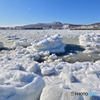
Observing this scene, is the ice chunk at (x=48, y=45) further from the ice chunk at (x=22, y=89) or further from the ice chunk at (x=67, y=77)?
the ice chunk at (x=22, y=89)

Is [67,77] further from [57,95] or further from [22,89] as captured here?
[22,89]

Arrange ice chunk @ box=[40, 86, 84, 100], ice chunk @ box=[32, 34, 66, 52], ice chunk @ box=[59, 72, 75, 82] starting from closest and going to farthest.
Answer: ice chunk @ box=[40, 86, 84, 100] → ice chunk @ box=[59, 72, 75, 82] → ice chunk @ box=[32, 34, 66, 52]

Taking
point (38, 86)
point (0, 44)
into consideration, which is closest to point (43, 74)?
point (38, 86)

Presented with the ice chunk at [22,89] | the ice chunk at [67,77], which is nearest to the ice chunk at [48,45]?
the ice chunk at [67,77]

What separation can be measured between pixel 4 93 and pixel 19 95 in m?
0.21

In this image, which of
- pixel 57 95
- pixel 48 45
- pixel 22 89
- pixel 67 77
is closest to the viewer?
pixel 57 95

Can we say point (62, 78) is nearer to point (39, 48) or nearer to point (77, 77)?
point (77, 77)

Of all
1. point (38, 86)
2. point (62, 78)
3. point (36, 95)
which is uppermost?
point (38, 86)

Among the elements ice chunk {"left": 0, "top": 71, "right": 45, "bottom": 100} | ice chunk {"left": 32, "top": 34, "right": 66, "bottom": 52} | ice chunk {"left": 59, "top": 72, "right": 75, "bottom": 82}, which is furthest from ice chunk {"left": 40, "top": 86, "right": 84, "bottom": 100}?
ice chunk {"left": 32, "top": 34, "right": 66, "bottom": 52}

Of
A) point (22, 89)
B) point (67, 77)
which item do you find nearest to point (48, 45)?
point (67, 77)

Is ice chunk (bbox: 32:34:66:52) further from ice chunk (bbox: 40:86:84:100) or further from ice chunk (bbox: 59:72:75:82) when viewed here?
ice chunk (bbox: 40:86:84:100)

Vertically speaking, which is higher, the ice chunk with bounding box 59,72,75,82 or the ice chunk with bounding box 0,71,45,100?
the ice chunk with bounding box 0,71,45,100

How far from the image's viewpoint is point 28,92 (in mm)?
1338

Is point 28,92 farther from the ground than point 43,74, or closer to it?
farther from the ground
